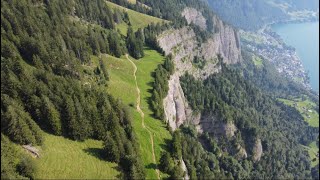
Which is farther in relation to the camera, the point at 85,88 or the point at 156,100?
the point at 156,100

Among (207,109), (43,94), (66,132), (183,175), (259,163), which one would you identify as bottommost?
(259,163)

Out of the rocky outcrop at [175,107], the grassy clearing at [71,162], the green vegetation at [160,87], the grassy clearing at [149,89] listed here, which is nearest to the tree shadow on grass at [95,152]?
the grassy clearing at [71,162]

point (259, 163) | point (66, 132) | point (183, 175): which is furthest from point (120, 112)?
point (259, 163)

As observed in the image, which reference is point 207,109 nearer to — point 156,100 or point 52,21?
point 156,100

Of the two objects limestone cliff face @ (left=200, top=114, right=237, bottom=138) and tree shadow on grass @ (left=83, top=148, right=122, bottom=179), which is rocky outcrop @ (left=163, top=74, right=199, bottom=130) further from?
tree shadow on grass @ (left=83, top=148, right=122, bottom=179)

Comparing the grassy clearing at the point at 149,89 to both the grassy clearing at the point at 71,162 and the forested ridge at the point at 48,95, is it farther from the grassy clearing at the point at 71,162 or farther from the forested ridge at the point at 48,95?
the grassy clearing at the point at 71,162

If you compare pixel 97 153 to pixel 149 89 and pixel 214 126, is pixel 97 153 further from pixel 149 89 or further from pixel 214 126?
pixel 214 126
